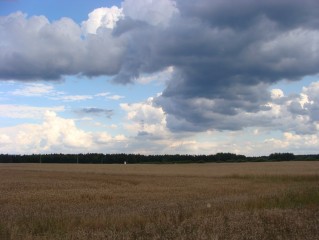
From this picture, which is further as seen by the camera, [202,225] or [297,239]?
[202,225]

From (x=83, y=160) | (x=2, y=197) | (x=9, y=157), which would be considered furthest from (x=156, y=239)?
(x=9, y=157)

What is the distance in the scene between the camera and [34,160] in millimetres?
159625

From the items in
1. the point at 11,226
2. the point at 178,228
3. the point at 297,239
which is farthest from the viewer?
the point at 11,226

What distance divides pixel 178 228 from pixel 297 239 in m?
2.88

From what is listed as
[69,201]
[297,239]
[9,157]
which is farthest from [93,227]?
[9,157]

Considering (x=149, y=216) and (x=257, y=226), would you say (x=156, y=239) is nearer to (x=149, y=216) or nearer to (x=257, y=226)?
(x=257, y=226)

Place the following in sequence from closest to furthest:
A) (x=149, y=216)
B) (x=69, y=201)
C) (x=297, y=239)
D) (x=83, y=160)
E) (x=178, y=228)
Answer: (x=297, y=239)
(x=178, y=228)
(x=149, y=216)
(x=69, y=201)
(x=83, y=160)

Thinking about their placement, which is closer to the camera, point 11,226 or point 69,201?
point 11,226

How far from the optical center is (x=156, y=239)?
978cm

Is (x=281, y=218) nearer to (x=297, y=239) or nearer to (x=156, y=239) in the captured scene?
(x=297, y=239)

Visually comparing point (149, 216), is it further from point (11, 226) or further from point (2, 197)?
point (2, 197)

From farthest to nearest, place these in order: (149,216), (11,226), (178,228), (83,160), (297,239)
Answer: (83,160), (149,216), (11,226), (178,228), (297,239)

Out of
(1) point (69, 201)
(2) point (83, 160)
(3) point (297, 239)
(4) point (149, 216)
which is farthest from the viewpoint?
(2) point (83, 160)

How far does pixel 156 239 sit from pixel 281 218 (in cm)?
424
